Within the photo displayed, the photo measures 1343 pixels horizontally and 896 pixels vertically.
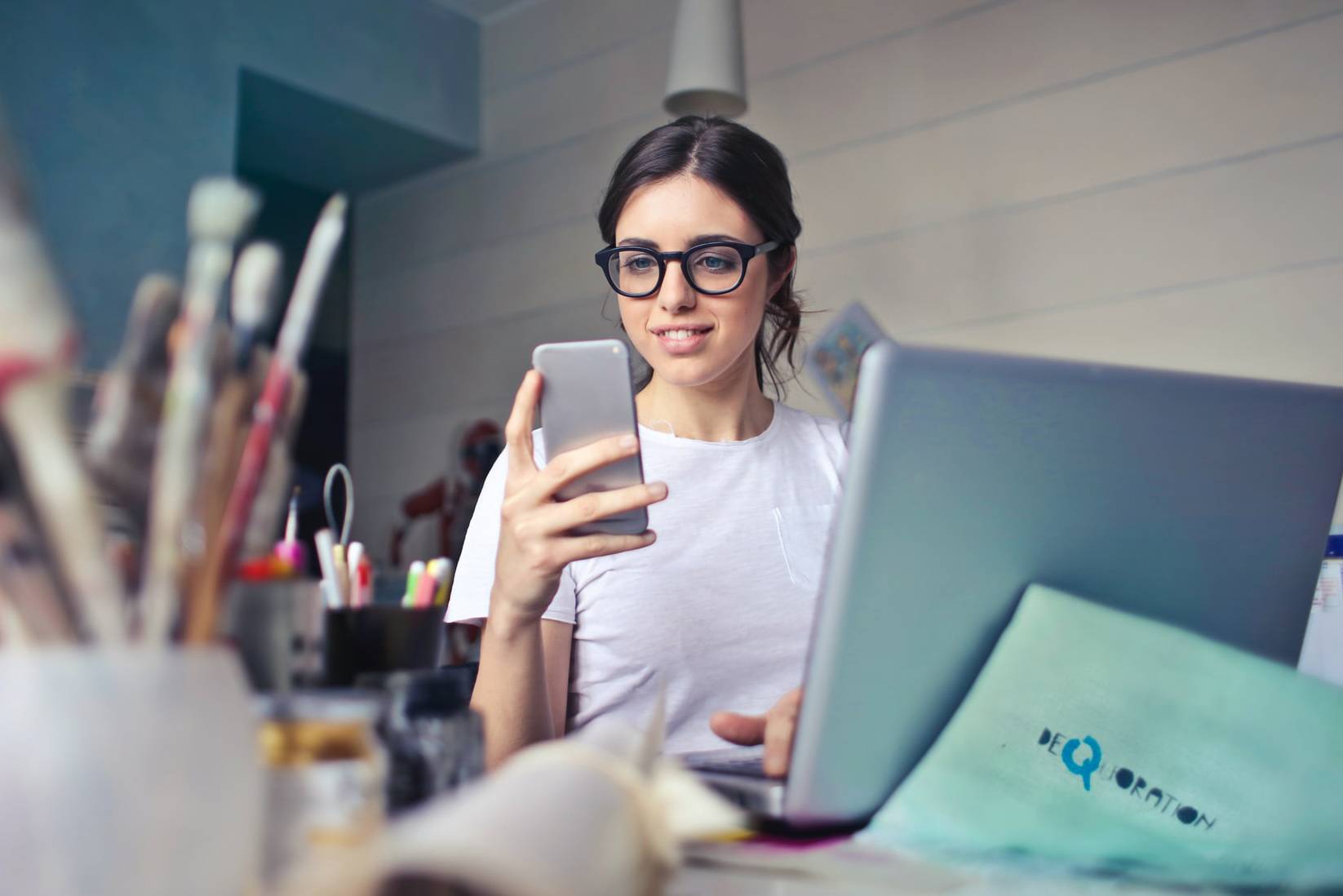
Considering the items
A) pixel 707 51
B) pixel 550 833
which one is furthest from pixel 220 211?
pixel 707 51

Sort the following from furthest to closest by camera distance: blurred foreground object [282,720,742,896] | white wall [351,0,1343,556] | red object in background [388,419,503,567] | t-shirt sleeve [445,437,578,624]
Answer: red object in background [388,419,503,567] → white wall [351,0,1343,556] → t-shirt sleeve [445,437,578,624] → blurred foreground object [282,720,742,896]

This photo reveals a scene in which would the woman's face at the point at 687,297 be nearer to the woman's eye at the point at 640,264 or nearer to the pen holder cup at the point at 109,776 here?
the woman's eye at the point at 640,264

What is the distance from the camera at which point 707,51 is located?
261 cm

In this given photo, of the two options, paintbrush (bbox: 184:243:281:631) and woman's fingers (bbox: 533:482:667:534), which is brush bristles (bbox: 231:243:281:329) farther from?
woman's fingers (bbox: 533:482:667:534)

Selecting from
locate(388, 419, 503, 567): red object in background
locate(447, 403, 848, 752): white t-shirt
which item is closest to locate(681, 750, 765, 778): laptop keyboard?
locate(447, 403, 848, 752): white t-shirt

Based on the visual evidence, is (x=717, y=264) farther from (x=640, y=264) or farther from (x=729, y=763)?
(x=729, y=763)

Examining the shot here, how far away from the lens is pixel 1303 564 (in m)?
0.80

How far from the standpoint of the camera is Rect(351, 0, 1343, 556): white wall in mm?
2531

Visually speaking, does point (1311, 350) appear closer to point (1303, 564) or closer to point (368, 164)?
point (1303, 564)

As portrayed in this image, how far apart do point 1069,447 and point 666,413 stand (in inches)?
36.9

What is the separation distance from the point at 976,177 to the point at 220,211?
2.79 meters

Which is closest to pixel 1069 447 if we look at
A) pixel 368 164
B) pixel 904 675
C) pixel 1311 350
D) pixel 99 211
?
pixel 904 675

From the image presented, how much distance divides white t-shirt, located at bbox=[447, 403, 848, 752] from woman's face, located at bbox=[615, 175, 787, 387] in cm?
14

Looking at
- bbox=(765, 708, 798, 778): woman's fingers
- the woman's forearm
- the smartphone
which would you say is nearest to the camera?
bbox=(765, 708, 798, 778): woman's fingers
